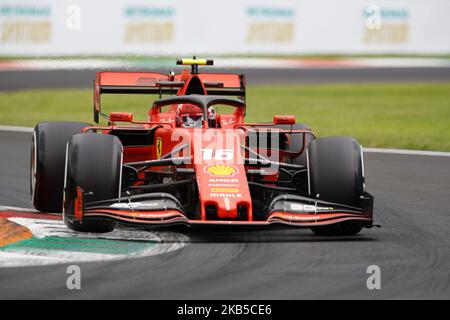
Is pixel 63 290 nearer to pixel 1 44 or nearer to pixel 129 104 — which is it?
pixel 129 104

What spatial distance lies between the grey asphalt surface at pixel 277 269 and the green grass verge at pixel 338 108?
7409 mm

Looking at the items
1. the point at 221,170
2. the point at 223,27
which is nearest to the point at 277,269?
the point at 221,170

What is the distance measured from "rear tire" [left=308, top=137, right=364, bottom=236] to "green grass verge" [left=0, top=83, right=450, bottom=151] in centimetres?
728

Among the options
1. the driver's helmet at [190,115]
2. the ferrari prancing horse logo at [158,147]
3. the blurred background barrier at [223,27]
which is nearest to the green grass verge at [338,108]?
the blurred background barrier at [223,27]

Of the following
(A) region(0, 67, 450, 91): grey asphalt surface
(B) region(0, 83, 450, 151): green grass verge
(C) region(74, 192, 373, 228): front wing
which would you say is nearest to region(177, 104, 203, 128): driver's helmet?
(C) region(74, 192, 373, 228): front wing

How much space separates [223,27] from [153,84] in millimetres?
18045

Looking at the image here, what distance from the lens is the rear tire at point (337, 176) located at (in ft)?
29.4

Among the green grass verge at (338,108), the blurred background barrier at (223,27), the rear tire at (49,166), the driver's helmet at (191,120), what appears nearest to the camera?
the rear tire at (49,166)

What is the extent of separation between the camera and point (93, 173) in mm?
8750

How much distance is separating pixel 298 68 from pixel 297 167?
22.1 metres

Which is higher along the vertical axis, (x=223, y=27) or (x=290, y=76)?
(x=223, y=27)

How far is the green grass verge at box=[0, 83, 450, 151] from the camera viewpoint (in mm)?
18438

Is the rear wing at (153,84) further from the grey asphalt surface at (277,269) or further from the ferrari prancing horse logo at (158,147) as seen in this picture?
the grey asphalt surface at (277,269)

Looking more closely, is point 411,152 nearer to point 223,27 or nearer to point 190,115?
point 190,115
